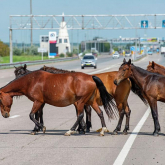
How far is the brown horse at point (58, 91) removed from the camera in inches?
469

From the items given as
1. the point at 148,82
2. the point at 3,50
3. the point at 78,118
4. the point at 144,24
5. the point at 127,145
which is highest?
the point at 144,24

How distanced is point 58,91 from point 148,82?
216 centimetres

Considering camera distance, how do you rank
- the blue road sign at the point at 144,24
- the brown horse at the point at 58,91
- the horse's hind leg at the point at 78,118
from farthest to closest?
the blue road sign at the point at 144,24 → the brown horse at the point at 58,91 → the horse's hind leg at the point at 78,118

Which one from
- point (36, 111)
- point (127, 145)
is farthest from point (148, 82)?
point (36, 111)

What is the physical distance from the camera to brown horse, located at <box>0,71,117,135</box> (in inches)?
469

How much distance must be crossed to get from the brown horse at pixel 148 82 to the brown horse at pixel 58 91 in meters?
0.67

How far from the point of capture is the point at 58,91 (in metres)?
12.0

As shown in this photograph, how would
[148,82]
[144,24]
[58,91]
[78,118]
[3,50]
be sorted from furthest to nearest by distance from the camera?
[3,50] < [144,24] < [148,82] < [58,91] < [78,118]

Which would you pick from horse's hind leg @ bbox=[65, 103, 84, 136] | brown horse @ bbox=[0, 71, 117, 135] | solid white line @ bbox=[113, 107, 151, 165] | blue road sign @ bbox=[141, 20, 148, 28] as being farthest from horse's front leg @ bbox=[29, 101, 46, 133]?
blue road sign @ bbox=[141, 20, 148, 28]

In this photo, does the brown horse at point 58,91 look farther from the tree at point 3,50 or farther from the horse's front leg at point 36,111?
the tree at point 3,50

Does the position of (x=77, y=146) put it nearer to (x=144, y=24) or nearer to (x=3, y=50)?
(x=144, y=24)

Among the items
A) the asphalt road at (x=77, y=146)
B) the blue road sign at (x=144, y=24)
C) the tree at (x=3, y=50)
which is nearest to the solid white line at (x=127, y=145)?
the asphalt road at (x=77, y=146)

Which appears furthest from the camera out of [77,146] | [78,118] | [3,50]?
[3,50]

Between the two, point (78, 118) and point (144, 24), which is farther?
point (144, 24)
